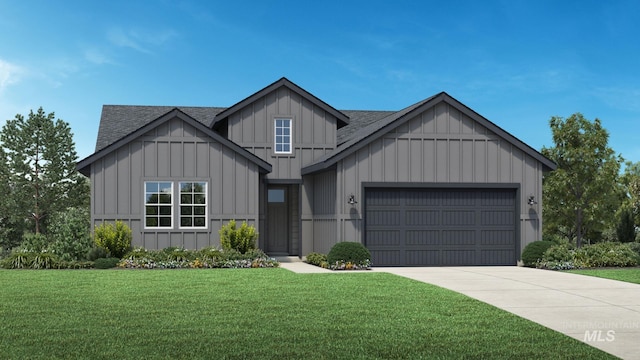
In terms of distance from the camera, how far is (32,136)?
122 feet

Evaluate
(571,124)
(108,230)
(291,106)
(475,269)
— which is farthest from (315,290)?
(571,124)

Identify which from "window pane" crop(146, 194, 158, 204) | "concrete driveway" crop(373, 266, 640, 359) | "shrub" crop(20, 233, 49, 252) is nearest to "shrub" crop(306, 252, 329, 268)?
"concrete driveway" crop(373, 266, 640, 359)

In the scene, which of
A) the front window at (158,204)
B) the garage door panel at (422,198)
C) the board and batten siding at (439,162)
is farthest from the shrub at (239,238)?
the garage door panel at (422,198)

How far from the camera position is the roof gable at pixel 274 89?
2503 centimetres

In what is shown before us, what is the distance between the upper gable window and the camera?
25.7 m

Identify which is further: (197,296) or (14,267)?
(14,267)

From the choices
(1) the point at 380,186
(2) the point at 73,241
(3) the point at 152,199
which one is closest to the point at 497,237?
(1) the point at 380,186

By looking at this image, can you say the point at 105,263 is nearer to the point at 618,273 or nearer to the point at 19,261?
the point at 19,261

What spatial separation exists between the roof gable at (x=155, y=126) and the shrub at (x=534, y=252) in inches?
353

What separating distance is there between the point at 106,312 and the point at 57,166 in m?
28.2

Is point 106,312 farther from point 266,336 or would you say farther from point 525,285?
point 525,285

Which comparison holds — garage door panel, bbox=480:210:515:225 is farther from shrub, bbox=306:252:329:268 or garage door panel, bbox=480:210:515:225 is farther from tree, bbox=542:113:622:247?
tree, bbox=542:113:622:247

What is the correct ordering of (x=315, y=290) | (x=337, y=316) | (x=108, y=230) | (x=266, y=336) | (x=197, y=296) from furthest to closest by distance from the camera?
1. (x=108, y=230)
2. (x=315, y=290)
3. (x=197, y=296)
4. (x=337, y=316)
5. (x=266, y=336)

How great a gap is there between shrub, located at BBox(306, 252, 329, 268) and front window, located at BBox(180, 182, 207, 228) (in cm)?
378
